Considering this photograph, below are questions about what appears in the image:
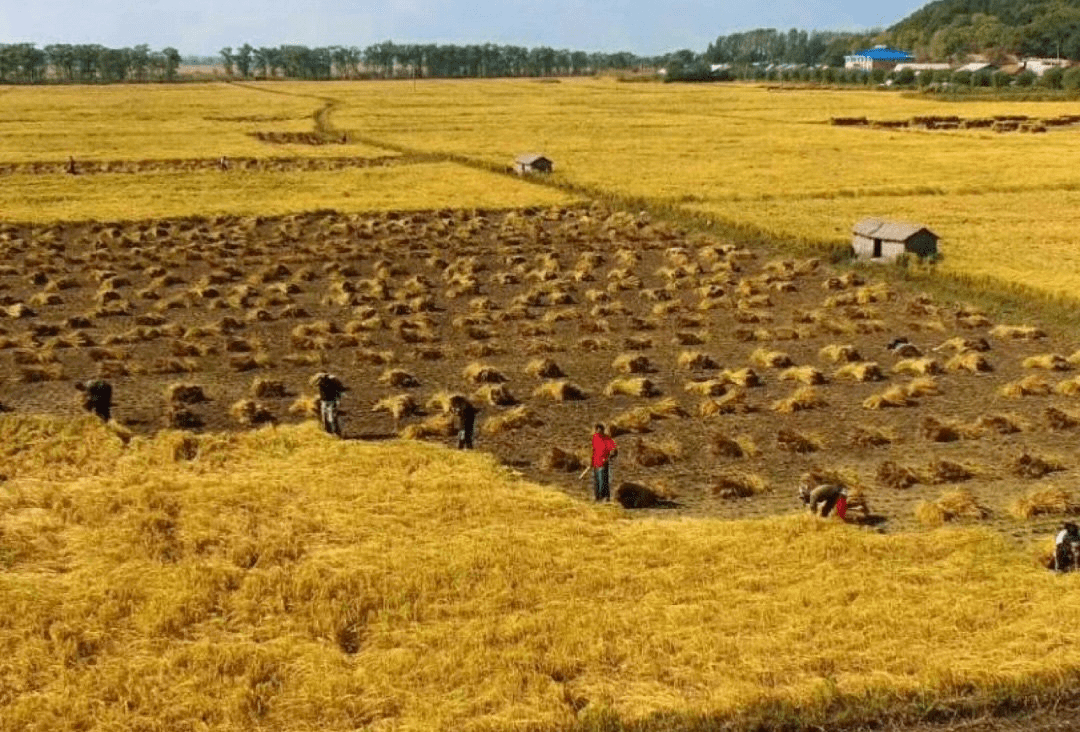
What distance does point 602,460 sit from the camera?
20641 mm

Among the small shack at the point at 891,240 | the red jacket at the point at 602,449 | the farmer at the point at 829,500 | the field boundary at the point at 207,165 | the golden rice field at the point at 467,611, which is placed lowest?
the golden rice field at the point at 467,611

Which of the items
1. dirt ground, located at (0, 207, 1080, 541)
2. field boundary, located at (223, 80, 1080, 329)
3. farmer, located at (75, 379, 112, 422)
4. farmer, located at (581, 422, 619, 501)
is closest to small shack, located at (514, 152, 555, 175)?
field boundary, located at (223, 80, 1080, 329)

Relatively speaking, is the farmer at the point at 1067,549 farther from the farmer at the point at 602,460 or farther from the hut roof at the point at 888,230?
the hut roof at the point at 888,230

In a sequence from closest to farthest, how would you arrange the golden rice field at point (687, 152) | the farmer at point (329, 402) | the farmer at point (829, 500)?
the farmer at point (829, 500)
the farmer at point (329, 402)
the golden rice field at point (687, 152)

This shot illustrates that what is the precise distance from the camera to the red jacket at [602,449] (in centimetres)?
2053

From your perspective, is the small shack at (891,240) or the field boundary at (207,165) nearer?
the small shack at (891,240)

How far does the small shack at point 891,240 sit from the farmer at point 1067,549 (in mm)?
28479

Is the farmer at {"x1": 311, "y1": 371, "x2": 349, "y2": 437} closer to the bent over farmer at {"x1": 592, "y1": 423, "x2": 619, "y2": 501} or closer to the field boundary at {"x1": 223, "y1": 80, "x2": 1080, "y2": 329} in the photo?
the bent over farmer at {"x1": 592, "y1": 423, "x2": 619, "y2": 501}

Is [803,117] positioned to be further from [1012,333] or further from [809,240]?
[1012,333]

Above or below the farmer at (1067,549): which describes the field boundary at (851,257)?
above

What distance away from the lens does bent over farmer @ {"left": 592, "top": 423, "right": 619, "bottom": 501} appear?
67.4 ft

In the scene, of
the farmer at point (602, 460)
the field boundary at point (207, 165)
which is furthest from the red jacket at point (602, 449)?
the field boundary at point (207, 165)

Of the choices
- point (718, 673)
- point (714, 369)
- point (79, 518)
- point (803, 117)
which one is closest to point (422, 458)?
point (79, 518)

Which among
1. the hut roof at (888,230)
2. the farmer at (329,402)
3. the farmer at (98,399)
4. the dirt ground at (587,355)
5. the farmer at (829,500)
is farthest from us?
the hut roof at (888,230)
